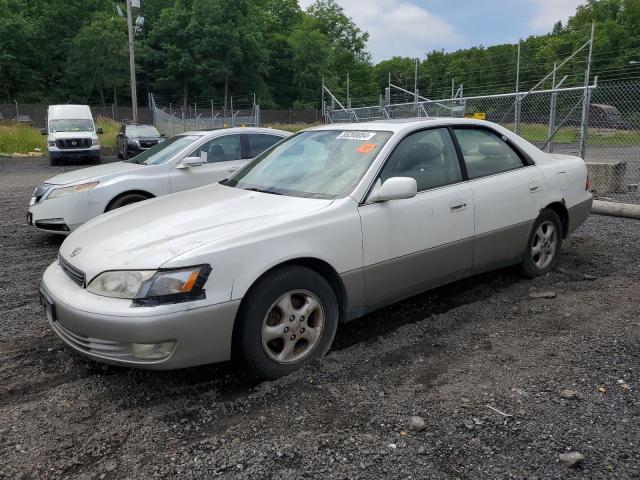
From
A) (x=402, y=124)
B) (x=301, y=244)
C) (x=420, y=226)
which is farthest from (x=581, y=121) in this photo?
(x=301, y=244)

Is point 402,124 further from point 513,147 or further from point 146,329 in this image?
point 146,329

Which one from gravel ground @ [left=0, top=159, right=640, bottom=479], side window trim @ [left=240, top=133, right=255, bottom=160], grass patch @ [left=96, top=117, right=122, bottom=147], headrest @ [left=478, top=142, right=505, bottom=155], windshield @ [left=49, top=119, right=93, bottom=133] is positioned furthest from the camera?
grass patch @ [left=96, top=117, right=122, bottom=147]

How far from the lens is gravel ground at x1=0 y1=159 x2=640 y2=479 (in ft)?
7.98

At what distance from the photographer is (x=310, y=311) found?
128 inches

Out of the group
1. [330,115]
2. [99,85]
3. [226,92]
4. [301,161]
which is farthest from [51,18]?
[301,161]

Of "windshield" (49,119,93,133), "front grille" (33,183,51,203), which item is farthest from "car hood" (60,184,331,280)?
"windshield" (49,119,93,133)

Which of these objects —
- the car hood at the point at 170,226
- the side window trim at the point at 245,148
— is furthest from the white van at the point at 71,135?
the car hood at the point at 170,226

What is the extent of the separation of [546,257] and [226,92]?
59.4m

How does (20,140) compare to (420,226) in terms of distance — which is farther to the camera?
(20,140)

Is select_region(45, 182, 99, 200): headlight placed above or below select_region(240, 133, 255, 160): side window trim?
A: below

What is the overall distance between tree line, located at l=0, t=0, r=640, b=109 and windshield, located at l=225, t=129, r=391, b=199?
3803 centimetres

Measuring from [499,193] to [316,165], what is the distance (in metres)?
1.58

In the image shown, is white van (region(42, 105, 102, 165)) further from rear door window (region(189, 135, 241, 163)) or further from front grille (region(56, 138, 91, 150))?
rear door window (region(189, 135, 241, 163))

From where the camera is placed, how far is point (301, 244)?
3.17 meters
